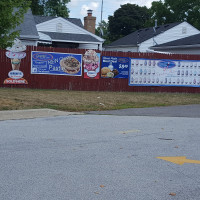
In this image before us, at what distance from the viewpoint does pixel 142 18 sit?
258ft

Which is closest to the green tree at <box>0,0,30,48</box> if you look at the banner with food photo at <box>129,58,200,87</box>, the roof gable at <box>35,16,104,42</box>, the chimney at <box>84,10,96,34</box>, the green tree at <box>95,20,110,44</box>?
the banner with food photo at <box>129,58,200,87</box>

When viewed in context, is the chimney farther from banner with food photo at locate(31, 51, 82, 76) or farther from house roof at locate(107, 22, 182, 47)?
banner with food photo at locate(31, 51, 82, 76)

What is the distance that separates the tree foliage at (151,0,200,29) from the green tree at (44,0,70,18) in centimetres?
2015

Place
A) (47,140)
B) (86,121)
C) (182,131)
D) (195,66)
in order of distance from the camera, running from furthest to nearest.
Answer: (195,66) < (86,121) < (182,131) < (47,140)

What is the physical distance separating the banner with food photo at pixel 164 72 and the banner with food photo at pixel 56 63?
3.08 metres

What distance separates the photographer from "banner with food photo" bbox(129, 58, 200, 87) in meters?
20.5

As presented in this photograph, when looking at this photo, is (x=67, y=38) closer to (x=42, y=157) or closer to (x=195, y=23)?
(x=42, y=157)

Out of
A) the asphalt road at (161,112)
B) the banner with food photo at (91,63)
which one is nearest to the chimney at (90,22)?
the banner with food photo at (91,63)

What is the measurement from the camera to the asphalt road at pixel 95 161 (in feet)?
16.8

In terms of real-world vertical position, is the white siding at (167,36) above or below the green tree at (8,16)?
above

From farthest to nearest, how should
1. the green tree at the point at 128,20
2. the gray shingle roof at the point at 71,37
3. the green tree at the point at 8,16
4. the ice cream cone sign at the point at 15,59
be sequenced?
the green tree at the point at 128,20, the gray shingle roof at the point at 71,37, the ice cream cone sign at the point at 15,59, the green tree at the point at 8,16

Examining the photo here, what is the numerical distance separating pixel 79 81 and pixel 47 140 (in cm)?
1178

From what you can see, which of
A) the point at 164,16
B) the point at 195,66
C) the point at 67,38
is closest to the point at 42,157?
the point at 195,66

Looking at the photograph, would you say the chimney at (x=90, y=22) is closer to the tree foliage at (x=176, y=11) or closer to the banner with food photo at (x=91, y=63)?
the banner with food photo at (x=91, y=63)
